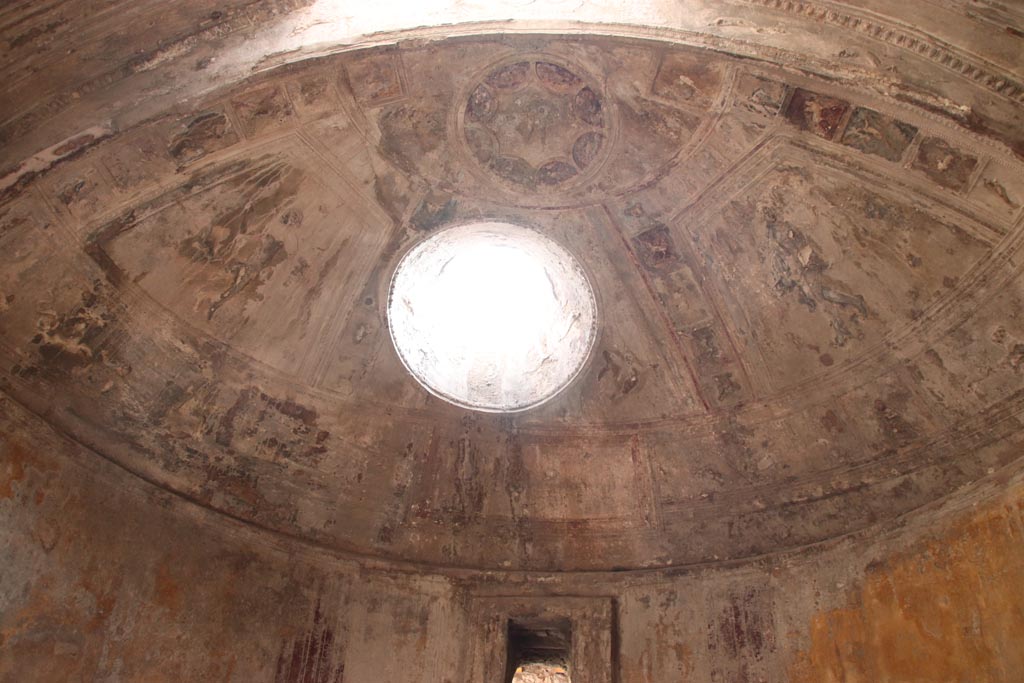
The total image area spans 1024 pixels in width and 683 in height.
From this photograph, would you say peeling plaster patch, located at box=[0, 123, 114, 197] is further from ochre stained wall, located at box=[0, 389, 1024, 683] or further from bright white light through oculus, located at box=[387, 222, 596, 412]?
bright white light through oculus, located at box=[387, 222, 596, 412]

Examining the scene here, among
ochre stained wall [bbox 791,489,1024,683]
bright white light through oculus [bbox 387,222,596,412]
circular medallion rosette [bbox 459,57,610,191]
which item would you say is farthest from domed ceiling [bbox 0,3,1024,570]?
ochre stained wall [bbox 791,489,1024,683]

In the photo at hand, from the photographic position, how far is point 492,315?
34.3 ft

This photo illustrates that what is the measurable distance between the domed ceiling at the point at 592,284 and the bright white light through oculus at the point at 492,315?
0.78ft

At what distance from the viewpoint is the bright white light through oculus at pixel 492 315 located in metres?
9.19

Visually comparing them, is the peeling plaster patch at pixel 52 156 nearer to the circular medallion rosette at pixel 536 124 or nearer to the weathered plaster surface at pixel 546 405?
the weathered plaster surface at pixel 546 405

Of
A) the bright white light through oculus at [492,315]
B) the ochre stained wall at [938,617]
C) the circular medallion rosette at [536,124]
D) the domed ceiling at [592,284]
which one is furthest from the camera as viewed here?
the bright white light through oculus at [492,315]

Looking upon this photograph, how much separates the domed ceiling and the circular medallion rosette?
1.2 inches

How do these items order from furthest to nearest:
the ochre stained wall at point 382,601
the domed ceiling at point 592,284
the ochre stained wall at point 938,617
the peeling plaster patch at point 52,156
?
the ochre stained wall at point 382,601 → the domed ceiling at point 592,284 → the ochre stained wall at point 938,617 → the peeling plaster patch at point 52,156

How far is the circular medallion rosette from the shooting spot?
7484 millimetres

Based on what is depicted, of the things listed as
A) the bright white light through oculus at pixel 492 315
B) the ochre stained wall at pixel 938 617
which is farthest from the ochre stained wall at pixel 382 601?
the bright white light through oculus at pixel 492 315

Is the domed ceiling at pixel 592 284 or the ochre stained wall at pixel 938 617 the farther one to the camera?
the domed ceiling at pixel 592 284

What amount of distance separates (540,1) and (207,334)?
508cm

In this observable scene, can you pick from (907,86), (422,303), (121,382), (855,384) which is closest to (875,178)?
(907,86)

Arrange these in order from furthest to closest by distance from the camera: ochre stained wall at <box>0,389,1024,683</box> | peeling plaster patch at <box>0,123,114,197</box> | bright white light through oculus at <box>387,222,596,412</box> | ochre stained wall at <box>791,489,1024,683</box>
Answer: bright white light through oculus at <box>387,222,596,412</box>
ochre stained wall at <box>0,389,1024,683</box>
ochre stained wall at <box>791,489,1024,683</box>
peeling plaster patch at <box>0,123,114,197</box>
